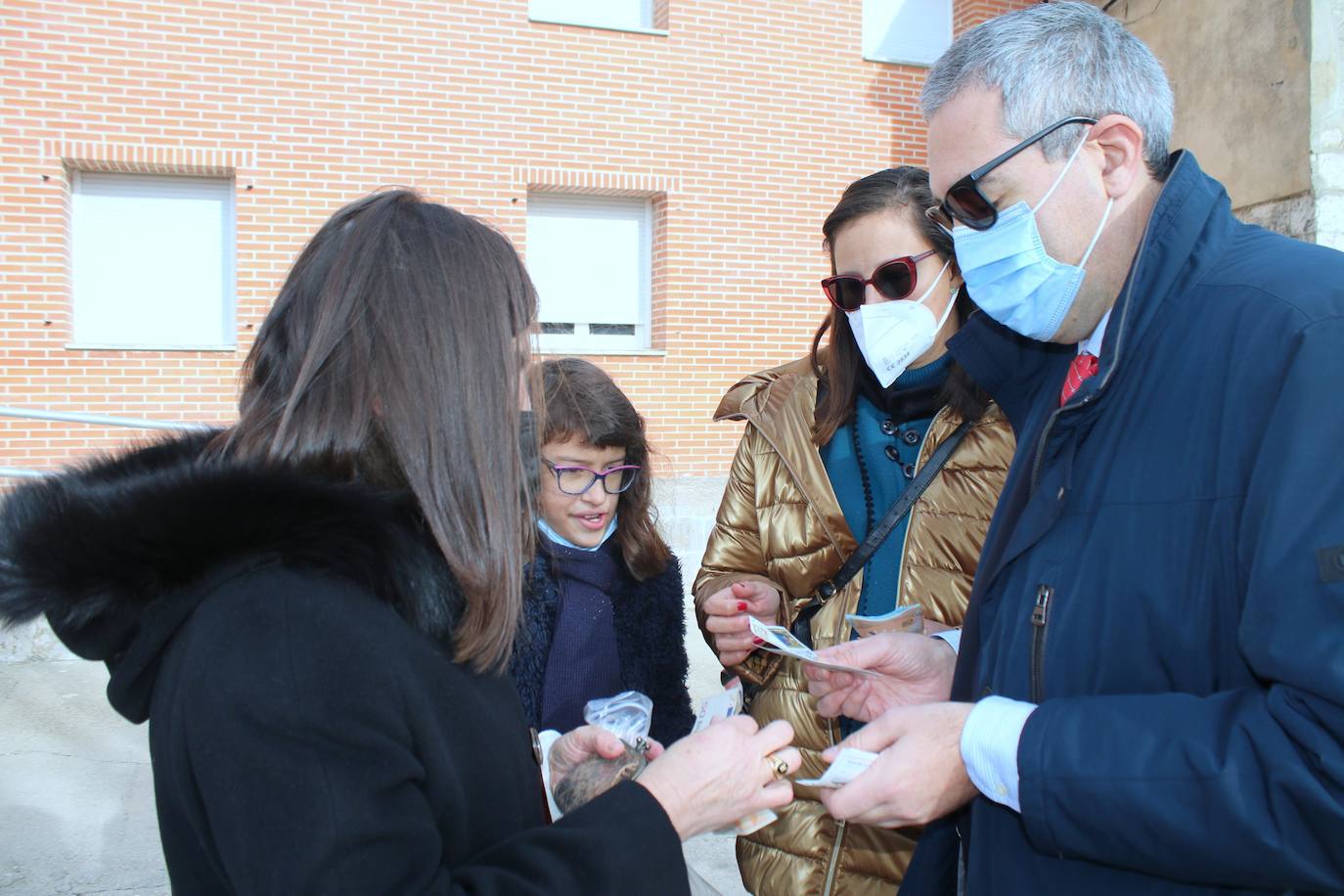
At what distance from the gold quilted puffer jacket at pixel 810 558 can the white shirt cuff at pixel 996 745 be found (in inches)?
31.1

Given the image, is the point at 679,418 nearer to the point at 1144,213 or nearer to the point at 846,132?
the point at 846,132

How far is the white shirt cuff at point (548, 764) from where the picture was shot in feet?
6.89

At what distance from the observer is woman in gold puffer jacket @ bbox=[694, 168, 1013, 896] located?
7.57 feet

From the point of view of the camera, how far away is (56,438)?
8.18 m

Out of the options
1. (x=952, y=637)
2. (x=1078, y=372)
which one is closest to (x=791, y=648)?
(x=952, y=637)

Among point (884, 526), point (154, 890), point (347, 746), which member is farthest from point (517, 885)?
point (154, 890)

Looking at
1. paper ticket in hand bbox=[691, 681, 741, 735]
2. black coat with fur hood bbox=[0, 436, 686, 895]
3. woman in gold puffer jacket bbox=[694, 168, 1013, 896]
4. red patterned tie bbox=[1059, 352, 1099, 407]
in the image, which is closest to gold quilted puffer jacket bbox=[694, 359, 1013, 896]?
woman in gold puffer jacket bbox=[694, 168, 1013, 896]

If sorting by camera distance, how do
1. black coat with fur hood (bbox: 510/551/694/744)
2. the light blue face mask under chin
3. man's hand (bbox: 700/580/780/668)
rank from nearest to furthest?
man's hand (bbox: 700/580/780/668)
black coat with fur hood (bbox: 510/551/694/744)
the light blue face mask under chin

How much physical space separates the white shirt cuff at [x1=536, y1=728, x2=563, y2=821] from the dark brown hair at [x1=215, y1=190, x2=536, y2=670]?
2.47 feet

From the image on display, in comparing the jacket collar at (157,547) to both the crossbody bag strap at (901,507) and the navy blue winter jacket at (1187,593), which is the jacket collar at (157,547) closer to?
the navy blue winter jacket at (1187,593)

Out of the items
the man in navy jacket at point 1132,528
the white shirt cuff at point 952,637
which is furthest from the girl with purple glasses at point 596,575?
the man in navy jacket at point 1132,528

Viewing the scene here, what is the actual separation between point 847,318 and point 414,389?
1554mm

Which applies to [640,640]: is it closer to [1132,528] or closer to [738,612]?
[738,612]

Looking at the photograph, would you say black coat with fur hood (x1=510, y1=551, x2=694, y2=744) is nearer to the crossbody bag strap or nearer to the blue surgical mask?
the crossbody bag strap
